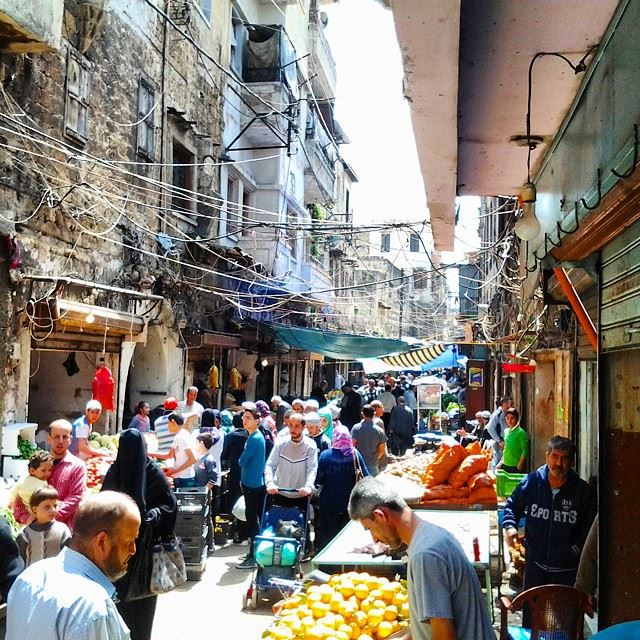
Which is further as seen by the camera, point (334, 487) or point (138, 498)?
point (334, 487)

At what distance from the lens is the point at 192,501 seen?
26.6ft

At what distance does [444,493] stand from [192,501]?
2.81 m

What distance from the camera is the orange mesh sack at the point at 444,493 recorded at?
7578 mm

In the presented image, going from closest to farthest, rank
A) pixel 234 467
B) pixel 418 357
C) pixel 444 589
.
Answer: pixel 444 589
pixel 234 467
pixel 418 357

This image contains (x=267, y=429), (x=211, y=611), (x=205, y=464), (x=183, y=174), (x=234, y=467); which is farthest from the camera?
(x=183, y=174)

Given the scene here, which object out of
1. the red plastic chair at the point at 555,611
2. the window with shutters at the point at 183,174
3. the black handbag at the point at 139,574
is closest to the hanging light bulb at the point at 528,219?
the red plastic chair at the point at 555,611

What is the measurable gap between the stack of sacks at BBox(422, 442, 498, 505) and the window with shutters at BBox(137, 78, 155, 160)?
956cm

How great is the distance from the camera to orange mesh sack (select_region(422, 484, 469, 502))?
24.9 feet

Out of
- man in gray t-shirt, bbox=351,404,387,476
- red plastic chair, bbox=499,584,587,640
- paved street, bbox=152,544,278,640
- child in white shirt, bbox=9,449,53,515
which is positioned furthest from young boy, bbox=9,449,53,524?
man in gray t-shirt, bbox=351,404,387,476

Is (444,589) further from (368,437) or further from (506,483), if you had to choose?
(368,437)

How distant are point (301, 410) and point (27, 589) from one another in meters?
7.25

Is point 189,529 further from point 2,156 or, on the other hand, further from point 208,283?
point 208,283

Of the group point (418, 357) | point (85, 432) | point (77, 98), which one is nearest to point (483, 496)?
point (85, 432)

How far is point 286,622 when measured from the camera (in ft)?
14.0
